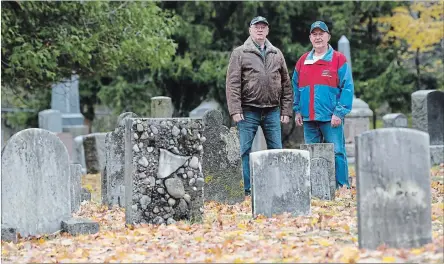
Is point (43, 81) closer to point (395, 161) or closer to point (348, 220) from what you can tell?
point (348, 220)

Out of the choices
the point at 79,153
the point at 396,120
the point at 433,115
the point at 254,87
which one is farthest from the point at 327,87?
the point at 79,153

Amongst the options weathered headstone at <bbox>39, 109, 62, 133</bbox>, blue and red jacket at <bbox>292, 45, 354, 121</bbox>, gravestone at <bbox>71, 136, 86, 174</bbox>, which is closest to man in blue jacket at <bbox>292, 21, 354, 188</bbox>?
blue and red jacket at <bbox>292, 45, 354, 121</bbox>

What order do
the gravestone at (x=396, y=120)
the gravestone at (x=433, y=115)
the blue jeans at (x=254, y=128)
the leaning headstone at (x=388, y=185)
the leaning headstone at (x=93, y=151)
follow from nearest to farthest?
the leaning headstone at (x=388, y=185) < the blue jeans at (x=254, y=128) < the gravestone at (x=433, y=115) < the leaning headstone at (x=93, y=151) < the gravestone at (x=396, y=120)

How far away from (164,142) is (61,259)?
198 cm

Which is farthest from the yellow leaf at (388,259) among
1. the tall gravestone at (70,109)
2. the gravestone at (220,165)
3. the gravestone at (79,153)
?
the tall gravestone at (70,109)

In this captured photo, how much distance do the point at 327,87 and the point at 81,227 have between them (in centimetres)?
401

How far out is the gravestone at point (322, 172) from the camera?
11.5 metres

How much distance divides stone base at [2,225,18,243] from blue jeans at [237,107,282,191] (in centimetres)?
337

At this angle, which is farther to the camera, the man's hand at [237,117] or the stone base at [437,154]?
the stone base at [437,154]

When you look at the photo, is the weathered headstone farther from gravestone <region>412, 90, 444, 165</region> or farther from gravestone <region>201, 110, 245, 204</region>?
gravestone <region>201, 110, 245, 204</region>

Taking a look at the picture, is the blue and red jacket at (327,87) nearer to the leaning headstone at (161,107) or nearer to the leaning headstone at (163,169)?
the leaning headstone at (161,107)

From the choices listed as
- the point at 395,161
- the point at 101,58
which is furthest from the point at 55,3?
the point at 395,161

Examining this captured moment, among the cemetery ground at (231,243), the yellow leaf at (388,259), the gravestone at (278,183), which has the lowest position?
the yellow leaf at (388,259)

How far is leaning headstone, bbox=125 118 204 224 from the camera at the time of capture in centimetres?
949
